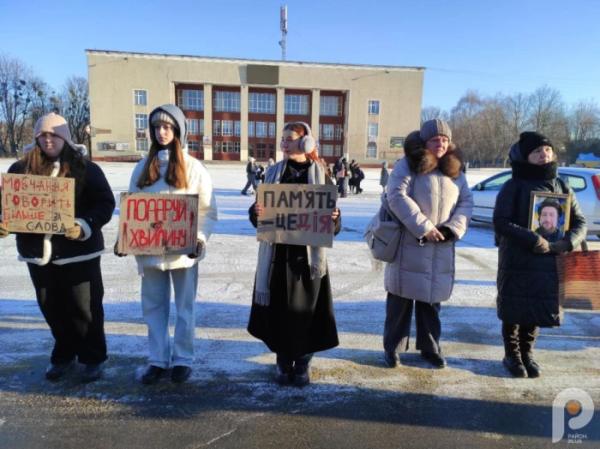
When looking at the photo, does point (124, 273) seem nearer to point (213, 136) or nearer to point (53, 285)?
point (53, 285)

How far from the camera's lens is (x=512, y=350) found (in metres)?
3.65

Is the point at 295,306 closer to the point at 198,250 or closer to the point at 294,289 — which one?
the point at 294,289

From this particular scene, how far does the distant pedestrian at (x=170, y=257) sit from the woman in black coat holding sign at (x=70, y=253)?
35 centimetres

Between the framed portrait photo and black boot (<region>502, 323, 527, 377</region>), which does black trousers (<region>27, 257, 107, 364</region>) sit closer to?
black boot (<region>502, 323, 527, 377</region>)

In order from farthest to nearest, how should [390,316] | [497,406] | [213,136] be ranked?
[213,136]
[390,316]
[497,406]

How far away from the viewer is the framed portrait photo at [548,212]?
11.0 feet

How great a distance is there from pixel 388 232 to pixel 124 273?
453cm

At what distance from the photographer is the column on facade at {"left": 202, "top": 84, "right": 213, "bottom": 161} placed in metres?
62.4

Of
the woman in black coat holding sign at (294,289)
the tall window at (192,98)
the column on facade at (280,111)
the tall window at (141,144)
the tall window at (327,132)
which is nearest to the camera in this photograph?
the woman in black coat holding sign at (294,289)

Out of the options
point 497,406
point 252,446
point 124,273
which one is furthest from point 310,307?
point 124,273

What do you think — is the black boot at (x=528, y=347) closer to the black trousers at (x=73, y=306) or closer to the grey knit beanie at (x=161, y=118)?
the grey knit beanie at (x=161, y=118)

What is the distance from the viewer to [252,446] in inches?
105

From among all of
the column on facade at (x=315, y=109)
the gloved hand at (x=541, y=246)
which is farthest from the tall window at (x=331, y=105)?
the gloved hand at (x=541, y=246)

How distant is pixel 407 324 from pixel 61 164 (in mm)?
Result: 3011
